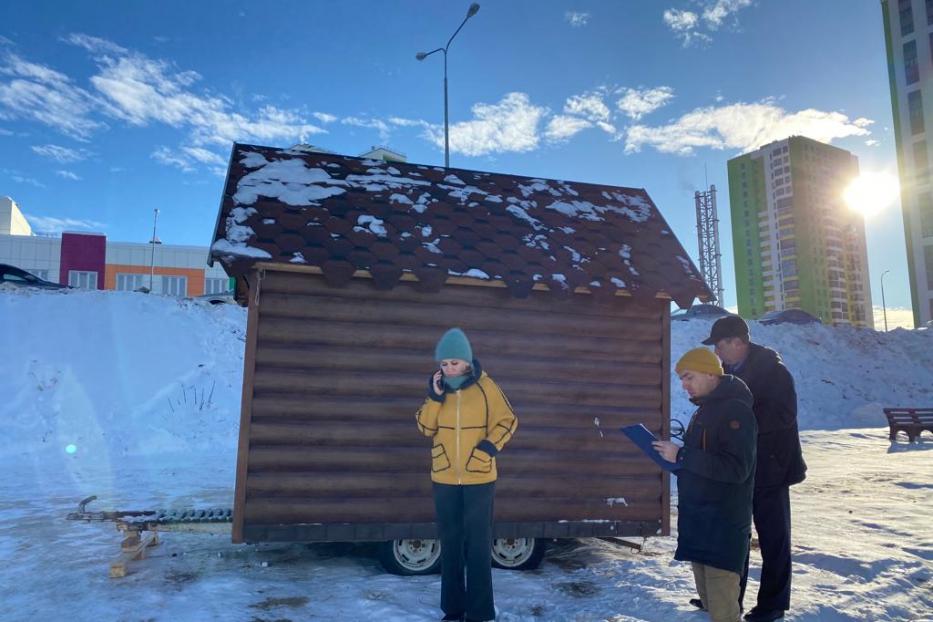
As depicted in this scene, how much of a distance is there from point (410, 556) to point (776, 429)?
10.1 feet

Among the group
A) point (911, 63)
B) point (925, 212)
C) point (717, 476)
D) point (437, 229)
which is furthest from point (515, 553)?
point (911, 63)

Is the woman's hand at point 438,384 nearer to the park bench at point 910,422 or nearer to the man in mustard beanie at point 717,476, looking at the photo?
the man in mustard beanie at point 717,476

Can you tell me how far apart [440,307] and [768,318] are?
31302 mm

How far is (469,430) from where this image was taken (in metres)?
3.99

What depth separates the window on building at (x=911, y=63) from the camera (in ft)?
147

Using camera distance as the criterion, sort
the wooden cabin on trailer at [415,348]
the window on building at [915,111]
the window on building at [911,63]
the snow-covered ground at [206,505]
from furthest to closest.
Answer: the window on building at [911,63], the window on building at [915,111], the wooden cabin on trailer at [415,348], the snow-covered ground at [206,505]

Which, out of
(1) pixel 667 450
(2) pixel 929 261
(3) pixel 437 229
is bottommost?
(1) pixel 667 450

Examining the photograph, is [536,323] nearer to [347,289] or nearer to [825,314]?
[347,289]

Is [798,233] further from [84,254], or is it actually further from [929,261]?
[84,254]

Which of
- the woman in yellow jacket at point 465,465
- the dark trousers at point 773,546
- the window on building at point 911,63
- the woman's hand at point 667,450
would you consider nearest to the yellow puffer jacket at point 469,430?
the woman in yellow jacket at point 465,465

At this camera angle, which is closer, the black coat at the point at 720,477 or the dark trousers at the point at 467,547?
the black coat at the point at 720,477

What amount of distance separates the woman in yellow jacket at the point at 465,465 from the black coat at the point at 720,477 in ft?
3.79

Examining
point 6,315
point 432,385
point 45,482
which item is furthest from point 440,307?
point 6,315

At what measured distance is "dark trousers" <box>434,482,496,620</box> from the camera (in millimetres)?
3979
